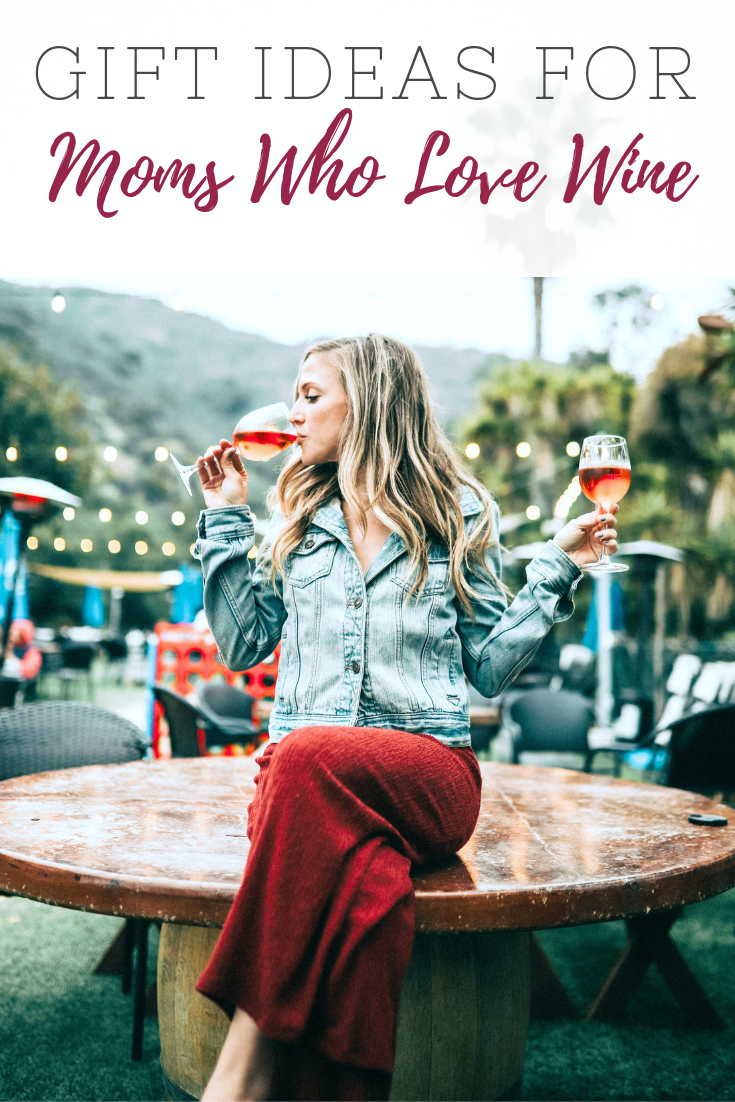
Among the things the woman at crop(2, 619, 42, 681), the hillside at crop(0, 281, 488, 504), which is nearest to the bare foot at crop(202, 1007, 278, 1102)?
the woman at crop(2, 619, 42, 681)

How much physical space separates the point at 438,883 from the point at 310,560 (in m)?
0.66

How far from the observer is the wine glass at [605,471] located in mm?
1733

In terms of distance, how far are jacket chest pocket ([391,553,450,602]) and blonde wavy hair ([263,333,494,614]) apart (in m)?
0.02

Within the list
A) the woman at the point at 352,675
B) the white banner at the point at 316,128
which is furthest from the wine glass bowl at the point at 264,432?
the white banner at the point at 316,128

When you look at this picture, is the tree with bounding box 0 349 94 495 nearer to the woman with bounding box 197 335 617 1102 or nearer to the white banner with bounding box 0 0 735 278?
the white banner with bounding box 0 0 735 278

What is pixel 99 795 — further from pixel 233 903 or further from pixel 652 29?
pixel 652 29

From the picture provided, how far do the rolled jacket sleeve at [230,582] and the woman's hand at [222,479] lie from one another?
0.08 feet

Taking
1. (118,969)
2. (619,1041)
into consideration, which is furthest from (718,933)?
(118,969)

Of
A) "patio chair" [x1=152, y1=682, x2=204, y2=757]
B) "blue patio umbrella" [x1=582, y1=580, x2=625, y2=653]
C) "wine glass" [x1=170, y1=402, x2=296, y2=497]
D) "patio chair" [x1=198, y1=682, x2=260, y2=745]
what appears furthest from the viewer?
"blue patio umbrella" [x1=582, y1=580, x2=625, y2=653]

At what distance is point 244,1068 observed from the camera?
1030 millimetres

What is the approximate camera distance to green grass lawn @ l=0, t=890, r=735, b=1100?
1.92 meters

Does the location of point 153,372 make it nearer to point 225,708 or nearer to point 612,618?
point 612,618

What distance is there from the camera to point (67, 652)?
38.9 feet

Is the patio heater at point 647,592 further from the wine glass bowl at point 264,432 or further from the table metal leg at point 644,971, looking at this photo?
the wine glass bowl at point 264,432
